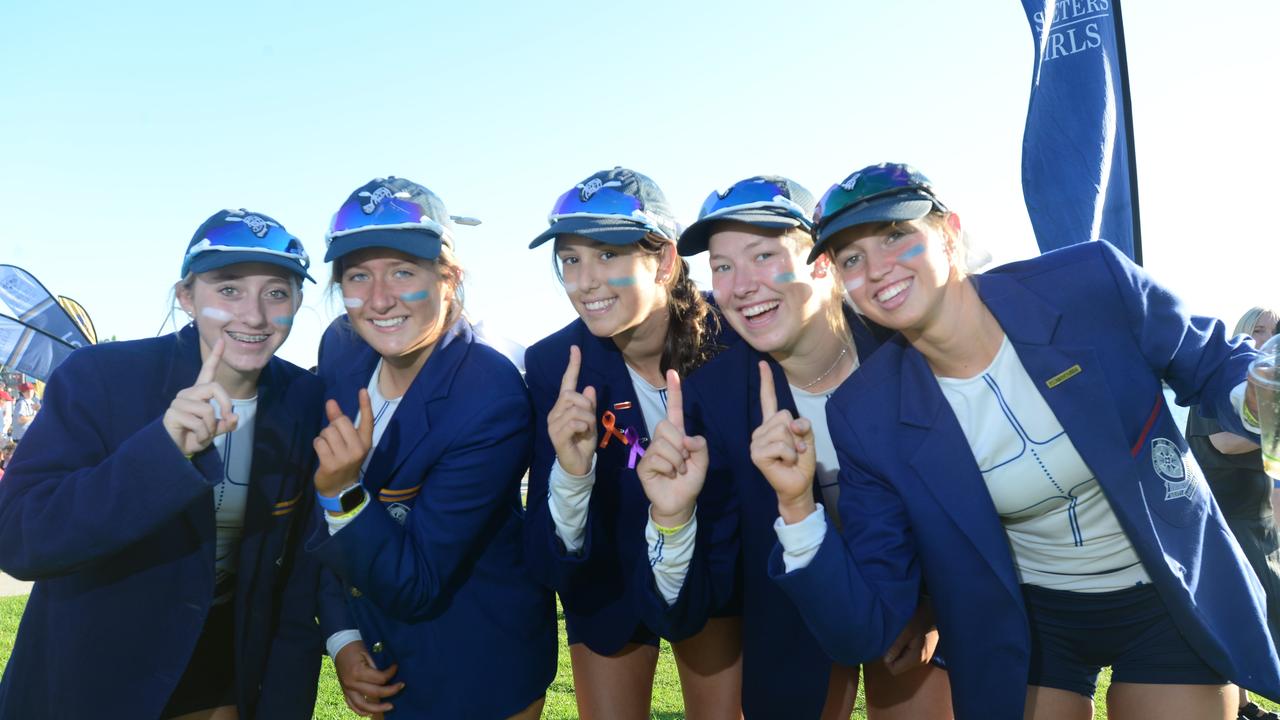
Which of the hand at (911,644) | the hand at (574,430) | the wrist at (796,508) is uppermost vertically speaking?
the hand at (574,430)

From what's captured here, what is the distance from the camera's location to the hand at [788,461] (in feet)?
7.66

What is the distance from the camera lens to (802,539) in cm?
233

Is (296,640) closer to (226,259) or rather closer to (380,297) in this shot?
(380,297)

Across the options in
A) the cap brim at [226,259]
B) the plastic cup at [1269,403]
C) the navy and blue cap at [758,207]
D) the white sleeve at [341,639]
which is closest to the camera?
the plastic cup at [1269,403]

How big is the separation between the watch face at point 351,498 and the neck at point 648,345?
1130mm

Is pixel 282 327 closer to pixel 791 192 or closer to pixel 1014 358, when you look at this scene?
pixel 791 192

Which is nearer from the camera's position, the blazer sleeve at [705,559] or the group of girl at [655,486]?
the group of girl at [655,486]

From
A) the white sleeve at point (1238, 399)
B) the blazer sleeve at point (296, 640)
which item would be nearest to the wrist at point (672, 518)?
the blazer sleeve at point (296, 640)

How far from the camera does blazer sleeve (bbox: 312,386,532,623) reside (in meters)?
2.58

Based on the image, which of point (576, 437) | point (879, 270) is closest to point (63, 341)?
point (576, 437)

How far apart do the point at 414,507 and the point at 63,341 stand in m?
10.6

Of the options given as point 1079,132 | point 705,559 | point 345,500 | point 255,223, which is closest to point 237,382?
point 255,223

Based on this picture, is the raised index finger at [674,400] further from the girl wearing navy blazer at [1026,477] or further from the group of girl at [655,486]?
the girl wearing navy blazer at [1026,477]

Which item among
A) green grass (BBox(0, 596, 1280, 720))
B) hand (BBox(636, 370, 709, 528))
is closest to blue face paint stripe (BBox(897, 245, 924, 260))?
hand (BBox(636, 370, 709, 528))
